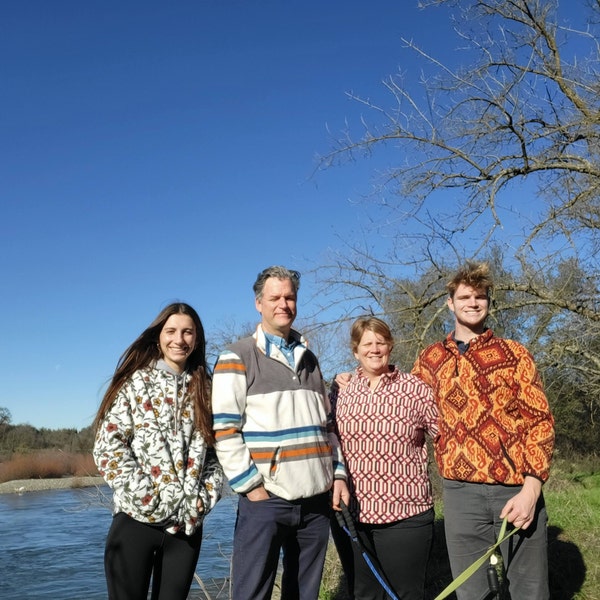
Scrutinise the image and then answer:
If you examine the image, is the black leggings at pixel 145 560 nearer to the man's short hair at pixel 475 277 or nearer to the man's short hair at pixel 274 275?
the man's short hair at pixel 274 275

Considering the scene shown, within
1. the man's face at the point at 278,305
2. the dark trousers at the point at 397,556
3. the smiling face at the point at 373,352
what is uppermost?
the man's face at the point at 278,305

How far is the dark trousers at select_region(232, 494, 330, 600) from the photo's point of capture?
286 centimetres

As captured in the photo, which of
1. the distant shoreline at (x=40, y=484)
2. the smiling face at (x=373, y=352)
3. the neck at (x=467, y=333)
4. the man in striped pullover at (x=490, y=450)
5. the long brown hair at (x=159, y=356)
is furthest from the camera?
the distant shoreline at (x=40, y=484)

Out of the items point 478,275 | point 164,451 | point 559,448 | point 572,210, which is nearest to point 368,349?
point 478,275

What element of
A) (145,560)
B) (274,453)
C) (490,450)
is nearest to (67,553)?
(145,560)

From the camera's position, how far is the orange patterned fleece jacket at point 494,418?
9.55 feet

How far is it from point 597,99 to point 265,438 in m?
5.61

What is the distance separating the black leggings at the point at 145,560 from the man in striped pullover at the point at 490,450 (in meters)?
1.23

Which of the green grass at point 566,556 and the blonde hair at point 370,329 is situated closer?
the blonde hair at point 370,329

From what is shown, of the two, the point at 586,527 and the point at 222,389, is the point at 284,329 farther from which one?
the point at 586,527

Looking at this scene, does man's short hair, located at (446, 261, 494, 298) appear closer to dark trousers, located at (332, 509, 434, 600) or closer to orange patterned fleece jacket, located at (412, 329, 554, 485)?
orange patterned fleece jacket, located at (412, 329, 554, 485)

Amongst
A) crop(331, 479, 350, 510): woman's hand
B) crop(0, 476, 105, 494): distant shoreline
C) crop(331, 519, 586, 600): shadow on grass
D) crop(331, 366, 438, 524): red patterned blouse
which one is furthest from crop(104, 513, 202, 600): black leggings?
crop(0, 476, 105, 494): distant shoreline

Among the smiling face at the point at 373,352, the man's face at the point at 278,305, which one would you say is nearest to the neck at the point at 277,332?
the man's face at the point at 278,305

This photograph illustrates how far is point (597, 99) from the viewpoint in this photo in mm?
6668
